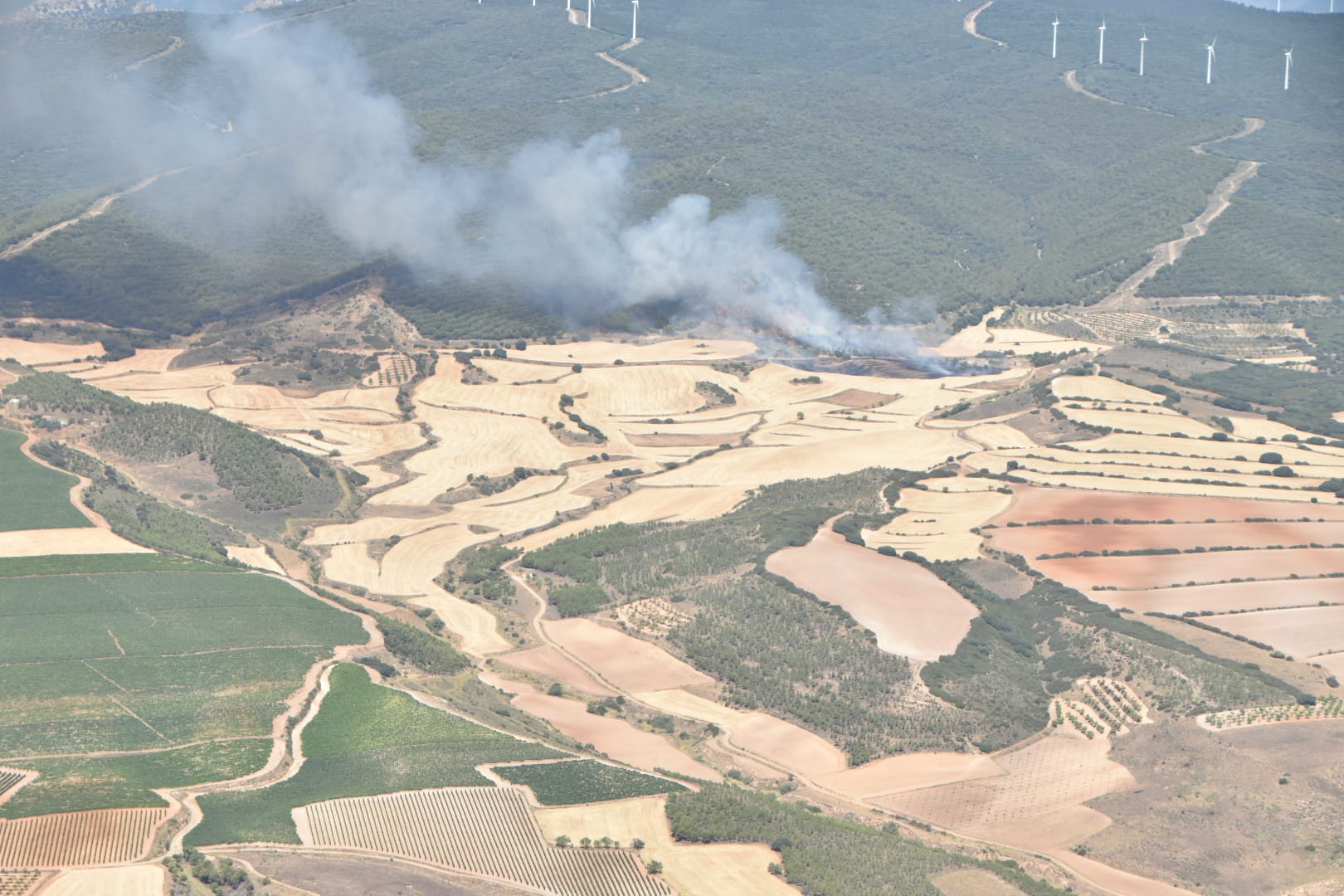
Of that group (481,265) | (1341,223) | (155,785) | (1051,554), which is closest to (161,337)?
(481,265)

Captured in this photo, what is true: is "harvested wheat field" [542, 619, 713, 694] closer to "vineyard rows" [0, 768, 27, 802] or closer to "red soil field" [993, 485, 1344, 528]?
"red soil field" [993, 485, 1344, 528]

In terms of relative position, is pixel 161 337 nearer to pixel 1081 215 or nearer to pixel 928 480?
pixel 928 480

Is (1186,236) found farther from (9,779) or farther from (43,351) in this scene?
(9,779)

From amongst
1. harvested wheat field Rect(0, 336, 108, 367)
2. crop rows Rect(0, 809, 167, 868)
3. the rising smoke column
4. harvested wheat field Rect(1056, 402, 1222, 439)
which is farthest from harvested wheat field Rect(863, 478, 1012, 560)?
harvested wheat field Rect(0, 336, 108, 367)

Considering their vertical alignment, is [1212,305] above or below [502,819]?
below

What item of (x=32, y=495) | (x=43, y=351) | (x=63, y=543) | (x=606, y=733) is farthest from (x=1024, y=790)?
(x=43, y=351)

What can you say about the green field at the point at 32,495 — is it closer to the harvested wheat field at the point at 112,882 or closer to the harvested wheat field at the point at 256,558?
the harvested wheat field at the point at 256,558
